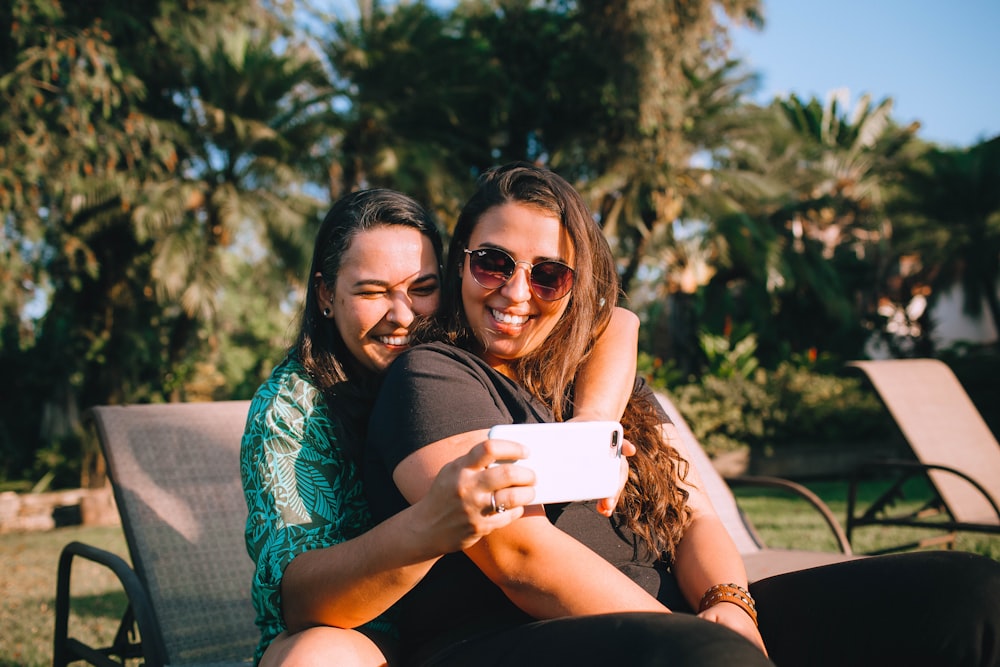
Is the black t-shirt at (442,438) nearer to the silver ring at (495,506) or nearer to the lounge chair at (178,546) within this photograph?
the silver ring at (495,506)

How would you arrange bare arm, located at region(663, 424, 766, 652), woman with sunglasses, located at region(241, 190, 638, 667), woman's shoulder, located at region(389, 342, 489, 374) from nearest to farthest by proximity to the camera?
woman with sunglasses, located at region(241, 190, 638, 667), woman's shoulder, located at region(389, 342, 489, 374), bare arm, located at region(663, 424, 766, 652)

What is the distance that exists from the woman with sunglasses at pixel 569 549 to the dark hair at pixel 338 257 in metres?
0.16

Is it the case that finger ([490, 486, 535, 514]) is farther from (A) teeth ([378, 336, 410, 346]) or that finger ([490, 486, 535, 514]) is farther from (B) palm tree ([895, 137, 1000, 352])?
(B) palm tree ([895, 137, 1000, 352])

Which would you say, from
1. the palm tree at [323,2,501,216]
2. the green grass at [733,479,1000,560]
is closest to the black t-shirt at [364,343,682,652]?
the green grass at [733,479,1000,560]

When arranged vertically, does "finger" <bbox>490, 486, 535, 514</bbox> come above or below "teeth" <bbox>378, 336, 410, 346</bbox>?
below

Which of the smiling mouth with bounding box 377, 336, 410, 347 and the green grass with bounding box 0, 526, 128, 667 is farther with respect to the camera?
the green grass with bounding box 0, 526, 128, 667

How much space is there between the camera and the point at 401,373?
1569 mm

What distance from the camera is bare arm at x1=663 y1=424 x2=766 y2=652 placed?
65.9 inches

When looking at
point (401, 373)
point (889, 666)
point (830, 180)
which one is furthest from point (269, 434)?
point (830, 180)

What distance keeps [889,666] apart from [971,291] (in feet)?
74.6

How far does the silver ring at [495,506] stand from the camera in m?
1.13

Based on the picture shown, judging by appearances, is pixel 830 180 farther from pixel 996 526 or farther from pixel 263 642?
pixel 263 642

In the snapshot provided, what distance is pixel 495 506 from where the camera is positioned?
3.73 feet

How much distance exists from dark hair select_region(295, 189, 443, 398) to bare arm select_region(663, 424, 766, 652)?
844 millimetres
